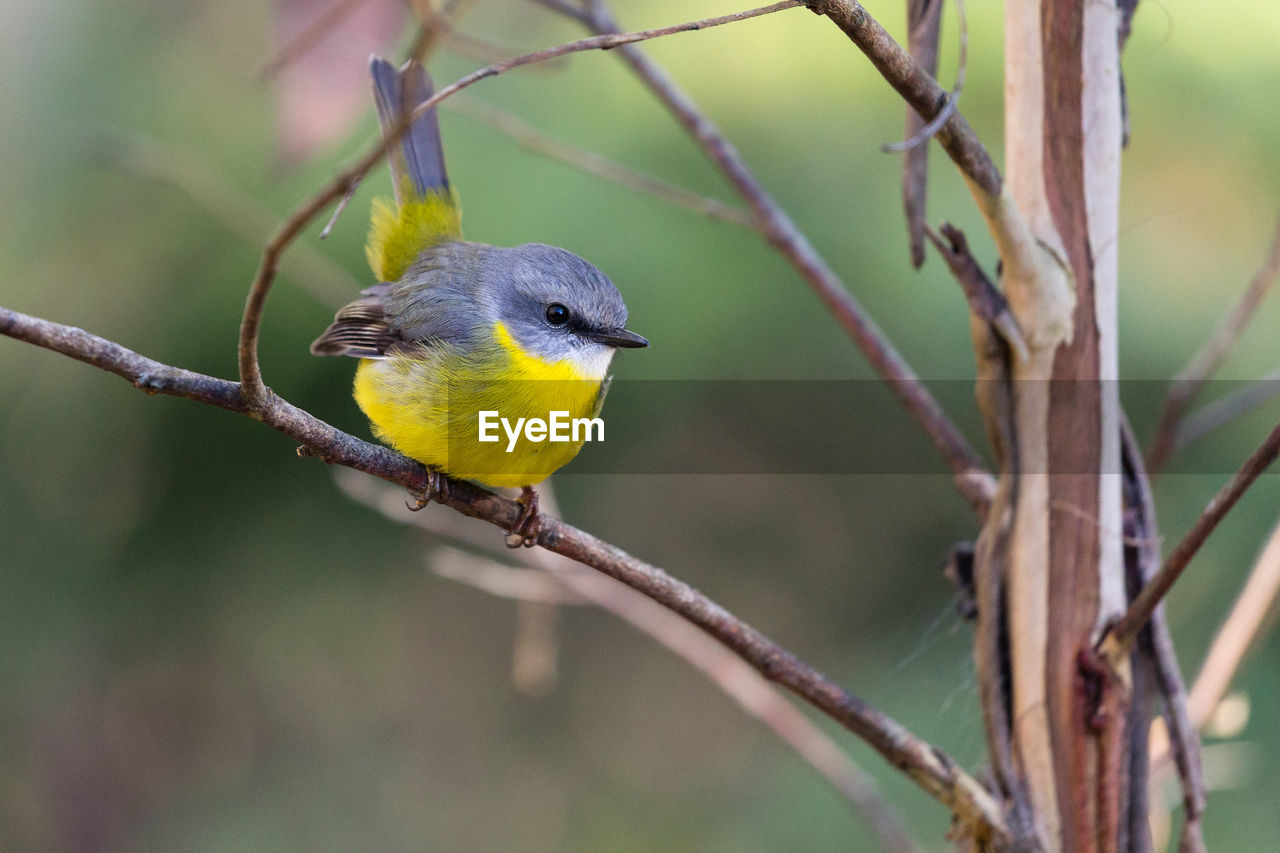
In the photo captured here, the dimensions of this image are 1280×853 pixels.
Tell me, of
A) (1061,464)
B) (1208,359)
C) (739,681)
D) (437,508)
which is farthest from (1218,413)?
(437,508)

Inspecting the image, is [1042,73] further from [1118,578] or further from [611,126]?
[611,126]

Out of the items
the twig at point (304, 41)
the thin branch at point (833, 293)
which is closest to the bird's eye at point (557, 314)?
the thin branch at point (833, 293)

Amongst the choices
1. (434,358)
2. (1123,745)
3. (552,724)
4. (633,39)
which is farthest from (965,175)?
(552,724)

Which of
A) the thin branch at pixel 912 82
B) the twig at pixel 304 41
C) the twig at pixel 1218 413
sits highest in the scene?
the twig at pixel 304 41

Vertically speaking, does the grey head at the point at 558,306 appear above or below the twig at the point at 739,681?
above

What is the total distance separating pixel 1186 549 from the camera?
3.00ft

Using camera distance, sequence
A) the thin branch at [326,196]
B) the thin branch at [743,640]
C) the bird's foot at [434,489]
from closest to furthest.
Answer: the thin branch at [326,196]
the thin branch at [743,640]
the bird's foot at [434,489]

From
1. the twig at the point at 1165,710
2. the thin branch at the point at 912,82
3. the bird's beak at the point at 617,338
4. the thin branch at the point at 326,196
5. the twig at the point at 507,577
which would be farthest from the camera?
the twig at the point at 507,577

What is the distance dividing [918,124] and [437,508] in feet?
4.53

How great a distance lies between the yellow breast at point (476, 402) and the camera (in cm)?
134

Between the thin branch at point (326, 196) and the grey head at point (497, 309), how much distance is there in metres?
0.68

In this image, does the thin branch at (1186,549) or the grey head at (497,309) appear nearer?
the thin branch at (1186,549)

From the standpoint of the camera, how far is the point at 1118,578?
108 cm

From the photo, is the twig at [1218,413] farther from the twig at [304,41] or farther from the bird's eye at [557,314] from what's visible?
the twig at [304,41]
